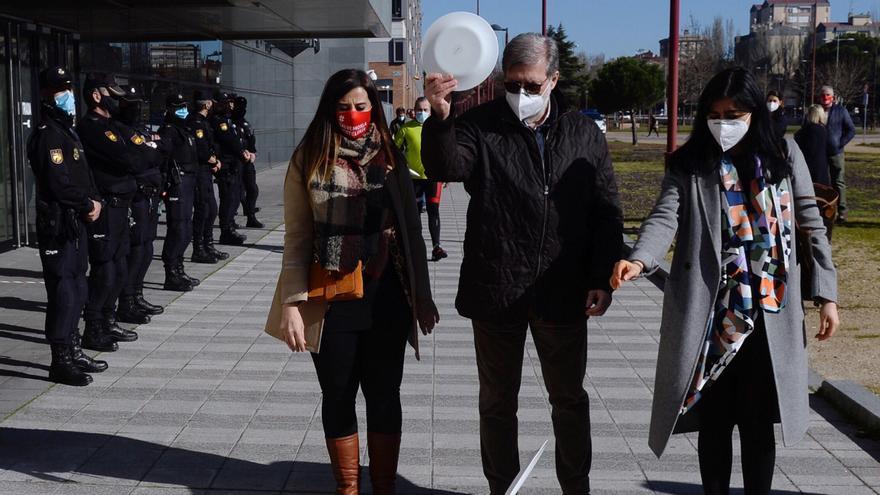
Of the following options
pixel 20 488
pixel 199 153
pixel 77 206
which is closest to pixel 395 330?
pixel 20 488

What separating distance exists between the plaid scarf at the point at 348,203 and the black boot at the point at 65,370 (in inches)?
119

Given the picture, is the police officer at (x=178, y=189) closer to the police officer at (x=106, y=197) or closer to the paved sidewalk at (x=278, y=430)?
the paved sidewalk at (x=278, y=430)

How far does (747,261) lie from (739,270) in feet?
0.17

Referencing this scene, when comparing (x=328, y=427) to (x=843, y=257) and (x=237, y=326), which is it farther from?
(x=843, y=257)

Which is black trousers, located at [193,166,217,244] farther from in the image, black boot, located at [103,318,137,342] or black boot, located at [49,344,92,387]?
black boot, located at [49,344,92,387]

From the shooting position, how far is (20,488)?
15.8 feet

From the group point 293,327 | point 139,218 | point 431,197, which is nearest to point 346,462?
point 293,327

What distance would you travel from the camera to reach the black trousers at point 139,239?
28.2ft

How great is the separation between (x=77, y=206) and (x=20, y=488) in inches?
91.2

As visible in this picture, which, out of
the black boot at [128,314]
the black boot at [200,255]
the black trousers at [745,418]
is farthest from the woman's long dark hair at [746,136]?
the black boot at [200,255]

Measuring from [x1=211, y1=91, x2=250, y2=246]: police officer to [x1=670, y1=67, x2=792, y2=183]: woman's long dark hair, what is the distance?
9309 mm

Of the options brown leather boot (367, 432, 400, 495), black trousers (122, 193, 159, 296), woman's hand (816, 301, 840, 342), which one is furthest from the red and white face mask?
black trousers (122, 193, 159, 296)

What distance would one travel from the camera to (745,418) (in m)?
4.16

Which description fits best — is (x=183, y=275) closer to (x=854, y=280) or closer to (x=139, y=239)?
(x=139, y=239)
